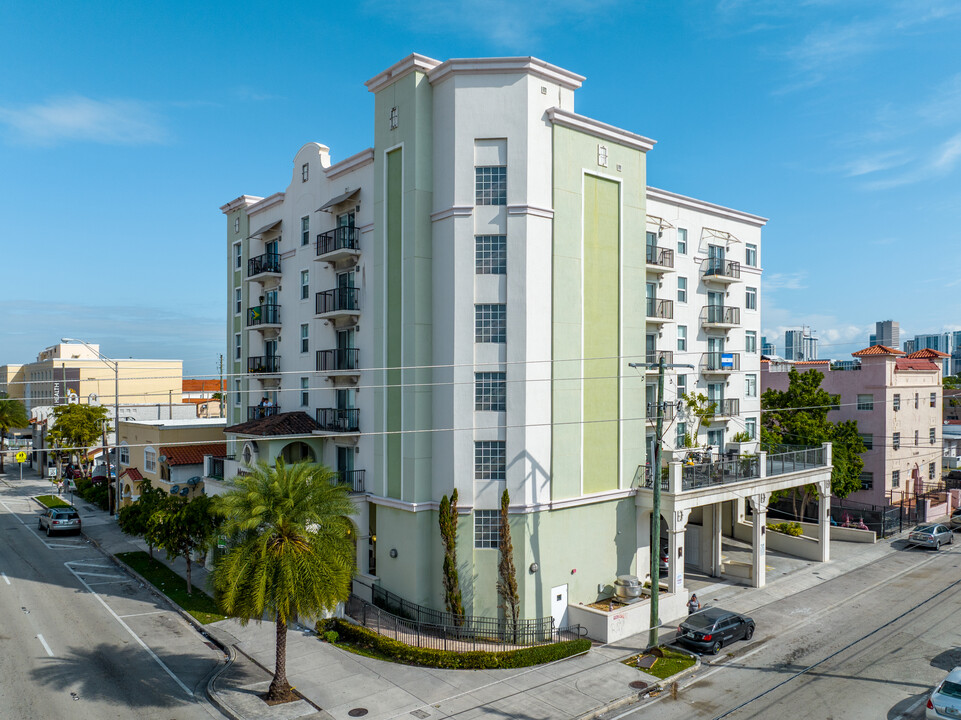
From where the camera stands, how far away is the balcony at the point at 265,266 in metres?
37.0

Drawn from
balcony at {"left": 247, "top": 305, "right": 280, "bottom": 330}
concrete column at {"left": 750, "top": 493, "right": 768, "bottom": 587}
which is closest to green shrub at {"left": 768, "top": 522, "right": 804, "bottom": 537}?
concrete column at {"left": 750, "top": 493, "right": 768, "bottom": 587}

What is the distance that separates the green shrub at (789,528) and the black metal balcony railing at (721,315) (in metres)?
12.0

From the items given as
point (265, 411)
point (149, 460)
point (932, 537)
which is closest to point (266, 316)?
point (265, 411)

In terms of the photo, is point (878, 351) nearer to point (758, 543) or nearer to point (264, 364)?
point (758, 543)

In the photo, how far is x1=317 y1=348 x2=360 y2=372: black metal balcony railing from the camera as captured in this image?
101 ft

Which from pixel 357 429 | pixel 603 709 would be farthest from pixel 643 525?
pixel 357 429

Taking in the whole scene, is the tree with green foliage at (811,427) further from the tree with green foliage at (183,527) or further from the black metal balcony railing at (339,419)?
the tree with green foliage at (183,527)

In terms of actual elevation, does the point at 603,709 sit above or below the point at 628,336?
below

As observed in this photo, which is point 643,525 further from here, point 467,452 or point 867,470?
point 867,470

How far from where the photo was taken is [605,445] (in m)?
27.9

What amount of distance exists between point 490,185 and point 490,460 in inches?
421

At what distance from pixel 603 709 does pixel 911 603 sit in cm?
1763

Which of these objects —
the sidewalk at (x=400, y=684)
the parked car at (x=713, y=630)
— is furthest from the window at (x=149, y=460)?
the parked car at (x=713, y=630)

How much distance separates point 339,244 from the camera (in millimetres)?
30766
